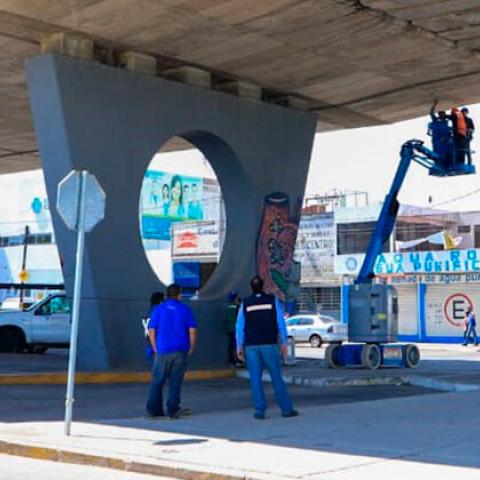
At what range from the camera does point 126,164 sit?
19547mm

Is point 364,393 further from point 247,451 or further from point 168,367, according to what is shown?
point 247,451

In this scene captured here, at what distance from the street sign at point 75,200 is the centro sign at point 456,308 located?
127ft

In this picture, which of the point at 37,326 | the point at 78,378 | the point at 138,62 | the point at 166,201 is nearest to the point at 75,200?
the point at 78,378

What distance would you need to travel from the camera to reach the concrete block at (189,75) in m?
21.0

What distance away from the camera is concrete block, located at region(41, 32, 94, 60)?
1845 centimetres

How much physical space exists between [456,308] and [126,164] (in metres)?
31.8

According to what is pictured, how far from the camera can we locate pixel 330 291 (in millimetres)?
54312

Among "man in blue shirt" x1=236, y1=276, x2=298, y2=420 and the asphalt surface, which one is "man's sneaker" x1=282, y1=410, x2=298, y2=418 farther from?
the asphalt surface

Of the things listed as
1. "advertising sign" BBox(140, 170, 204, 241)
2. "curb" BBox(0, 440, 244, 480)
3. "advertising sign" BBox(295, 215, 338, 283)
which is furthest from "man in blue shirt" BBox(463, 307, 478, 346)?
"curb" BBox(0, 440, 244, 480)

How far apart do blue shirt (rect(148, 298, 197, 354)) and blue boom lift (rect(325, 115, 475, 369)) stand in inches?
374

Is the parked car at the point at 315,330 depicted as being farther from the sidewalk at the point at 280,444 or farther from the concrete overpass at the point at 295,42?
the sidewalk at the point at 280,444

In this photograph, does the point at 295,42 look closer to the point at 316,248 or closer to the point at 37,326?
the point at 37,326

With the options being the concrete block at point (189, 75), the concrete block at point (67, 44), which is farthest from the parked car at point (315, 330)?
the concrete block at point (67, 44)

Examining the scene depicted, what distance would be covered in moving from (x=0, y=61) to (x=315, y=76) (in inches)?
282
